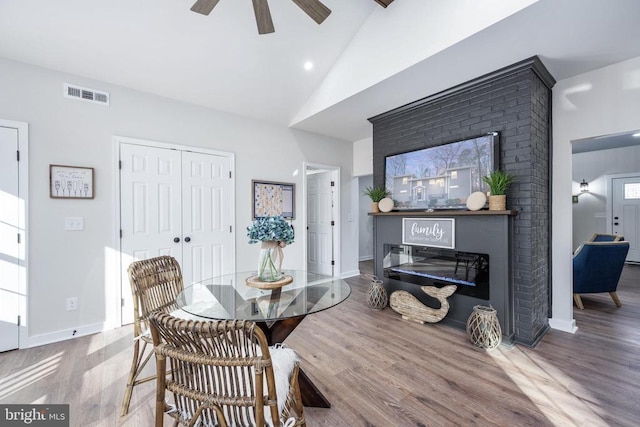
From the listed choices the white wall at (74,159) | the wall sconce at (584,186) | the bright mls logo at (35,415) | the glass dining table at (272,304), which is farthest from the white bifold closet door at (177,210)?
the wall sconce at (584,186)

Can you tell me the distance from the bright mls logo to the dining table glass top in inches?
38.4

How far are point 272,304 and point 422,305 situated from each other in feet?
6.76

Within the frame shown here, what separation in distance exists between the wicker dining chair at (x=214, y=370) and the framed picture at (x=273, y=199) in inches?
121

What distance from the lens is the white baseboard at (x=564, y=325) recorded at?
111 inches

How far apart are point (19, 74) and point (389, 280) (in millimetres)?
4468

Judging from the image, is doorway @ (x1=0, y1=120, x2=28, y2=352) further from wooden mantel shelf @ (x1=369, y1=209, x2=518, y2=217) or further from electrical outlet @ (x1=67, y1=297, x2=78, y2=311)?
wooden mantel shelf @ (x1=369, y1=209, x2=518, y2=217)

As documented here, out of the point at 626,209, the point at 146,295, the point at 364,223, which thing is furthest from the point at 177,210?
the point at 626,209

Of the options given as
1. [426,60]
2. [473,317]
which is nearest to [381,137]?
[426,60]

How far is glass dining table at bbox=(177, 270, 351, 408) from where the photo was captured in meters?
1.55

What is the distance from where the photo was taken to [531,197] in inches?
101

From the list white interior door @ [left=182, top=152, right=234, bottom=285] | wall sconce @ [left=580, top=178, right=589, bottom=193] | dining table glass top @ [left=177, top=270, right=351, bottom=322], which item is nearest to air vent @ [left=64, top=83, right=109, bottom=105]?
white interior door @ [left=182, top=152, right=234, bottom=285]

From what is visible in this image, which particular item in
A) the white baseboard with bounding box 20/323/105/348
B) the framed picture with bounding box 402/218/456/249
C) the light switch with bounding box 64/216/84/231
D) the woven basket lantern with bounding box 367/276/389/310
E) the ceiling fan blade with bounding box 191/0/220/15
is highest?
the ceiling fan blade with bounding box 191/0/220/15

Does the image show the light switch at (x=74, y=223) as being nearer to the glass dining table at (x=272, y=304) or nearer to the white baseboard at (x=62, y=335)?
the white baseboard at (x=62, y=335)

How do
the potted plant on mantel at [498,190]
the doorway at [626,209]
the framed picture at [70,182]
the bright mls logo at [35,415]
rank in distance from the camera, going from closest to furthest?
the bright mls logo at [35,415] < the potted plant on mantel at [498,190] < the framed picture at [70,182] < the doorway at [626,209]
